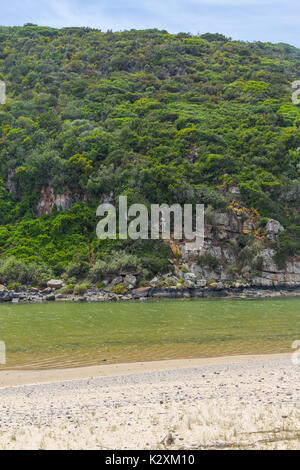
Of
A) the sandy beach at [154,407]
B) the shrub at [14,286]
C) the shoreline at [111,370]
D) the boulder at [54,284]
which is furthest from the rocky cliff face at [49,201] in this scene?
the sandy beach at [154,407]

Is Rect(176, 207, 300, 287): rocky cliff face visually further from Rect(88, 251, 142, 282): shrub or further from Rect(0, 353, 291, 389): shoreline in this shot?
Rect(0, 353, 291, 389): shoreline

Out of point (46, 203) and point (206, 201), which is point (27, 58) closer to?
point (46, 203)

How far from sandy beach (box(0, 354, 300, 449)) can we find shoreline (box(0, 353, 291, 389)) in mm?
32

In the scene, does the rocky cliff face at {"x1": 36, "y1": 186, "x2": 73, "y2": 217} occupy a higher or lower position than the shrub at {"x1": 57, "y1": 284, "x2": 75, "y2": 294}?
higher

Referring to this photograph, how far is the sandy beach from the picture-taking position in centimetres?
610

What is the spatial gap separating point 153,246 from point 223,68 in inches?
2640

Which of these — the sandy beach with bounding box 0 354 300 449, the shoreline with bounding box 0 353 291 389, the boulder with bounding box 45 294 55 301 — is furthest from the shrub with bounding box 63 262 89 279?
the sandy beach with bounding box 0 354 300 449

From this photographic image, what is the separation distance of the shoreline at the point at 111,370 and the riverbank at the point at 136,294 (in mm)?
25397

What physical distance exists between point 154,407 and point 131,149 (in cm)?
5364

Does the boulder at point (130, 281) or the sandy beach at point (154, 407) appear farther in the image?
the boulder at point (130, 281)

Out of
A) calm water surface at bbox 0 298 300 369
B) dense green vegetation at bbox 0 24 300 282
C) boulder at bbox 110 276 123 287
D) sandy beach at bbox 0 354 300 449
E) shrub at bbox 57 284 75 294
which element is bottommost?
shrub at bbox 57 284 75 294

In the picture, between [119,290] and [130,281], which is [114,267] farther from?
[119,290]

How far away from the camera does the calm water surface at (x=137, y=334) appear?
1432 cm

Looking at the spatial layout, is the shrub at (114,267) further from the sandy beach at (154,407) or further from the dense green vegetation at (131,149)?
the sandy beach at (154,407)
